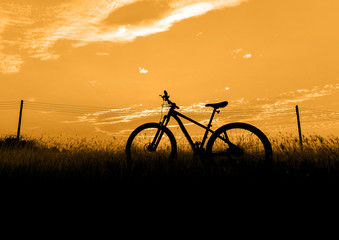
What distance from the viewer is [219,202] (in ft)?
11.3

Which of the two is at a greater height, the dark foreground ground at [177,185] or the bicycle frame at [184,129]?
the bicycle frame at [184,129]

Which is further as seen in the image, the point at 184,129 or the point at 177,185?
the point at 184,129

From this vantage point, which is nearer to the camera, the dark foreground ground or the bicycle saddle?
the dark foreground ground

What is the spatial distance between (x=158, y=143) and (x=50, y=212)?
2888 mm

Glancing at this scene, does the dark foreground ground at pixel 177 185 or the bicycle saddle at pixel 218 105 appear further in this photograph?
the bicycle saddle at pixel 218 105

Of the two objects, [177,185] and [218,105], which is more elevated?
[218,105]

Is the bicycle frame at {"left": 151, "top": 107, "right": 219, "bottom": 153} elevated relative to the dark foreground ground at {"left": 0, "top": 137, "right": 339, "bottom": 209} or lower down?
elevated

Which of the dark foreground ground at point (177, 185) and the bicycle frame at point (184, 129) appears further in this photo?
the bicycle frame at point (184, 129)

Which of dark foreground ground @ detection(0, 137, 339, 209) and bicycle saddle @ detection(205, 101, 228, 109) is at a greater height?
bicycle saddle @ detection(205, 101, 228, 109)

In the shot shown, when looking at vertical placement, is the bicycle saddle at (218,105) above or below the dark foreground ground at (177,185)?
above

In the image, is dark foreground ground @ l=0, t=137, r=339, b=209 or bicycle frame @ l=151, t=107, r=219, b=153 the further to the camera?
bicycle frame @ l=151, t=107, r=219, b=153

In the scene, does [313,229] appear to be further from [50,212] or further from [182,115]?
[182,115]

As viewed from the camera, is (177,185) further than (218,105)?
No

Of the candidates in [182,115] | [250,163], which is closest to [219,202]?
[250,163]
